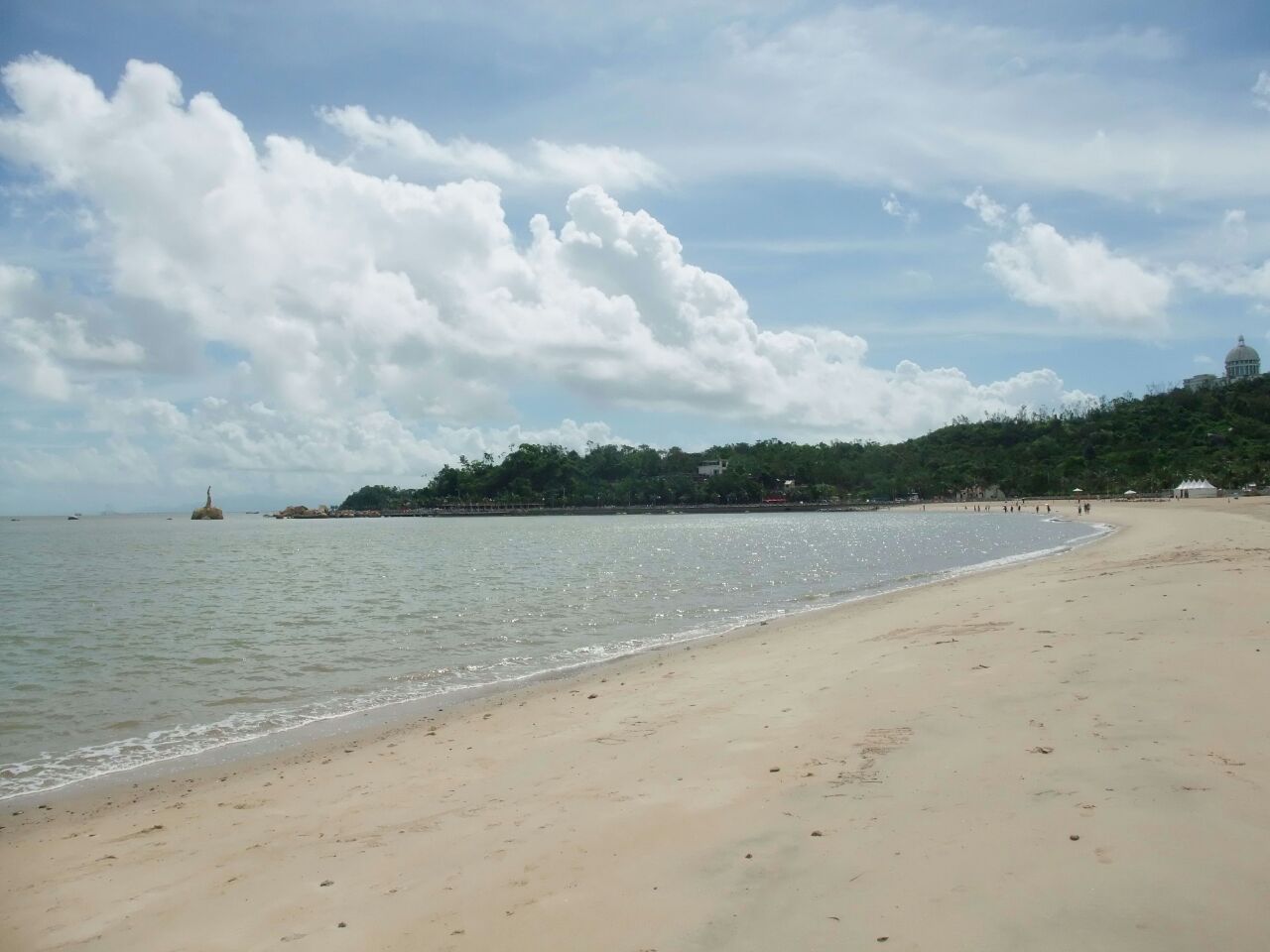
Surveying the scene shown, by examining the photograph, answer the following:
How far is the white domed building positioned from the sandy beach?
208182 millimetres

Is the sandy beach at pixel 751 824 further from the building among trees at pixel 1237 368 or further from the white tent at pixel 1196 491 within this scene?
the building among trees at pixel 1237 368

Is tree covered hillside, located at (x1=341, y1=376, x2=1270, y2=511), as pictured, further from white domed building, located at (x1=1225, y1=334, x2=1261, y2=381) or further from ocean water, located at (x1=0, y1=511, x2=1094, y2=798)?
ocean water, located at (x1=0, y1=511, x2=1094, y2=798)

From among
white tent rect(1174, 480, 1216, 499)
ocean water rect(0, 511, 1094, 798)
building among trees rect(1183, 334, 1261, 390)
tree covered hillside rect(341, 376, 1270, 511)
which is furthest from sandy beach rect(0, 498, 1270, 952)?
building among trees rect(1183, 334, 1261, 390)

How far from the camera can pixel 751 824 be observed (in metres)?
5.73

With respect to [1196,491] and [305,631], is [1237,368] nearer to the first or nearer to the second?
[1196,491]

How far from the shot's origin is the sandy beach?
435 cm

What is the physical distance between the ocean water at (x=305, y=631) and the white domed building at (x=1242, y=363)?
175803 millimetres

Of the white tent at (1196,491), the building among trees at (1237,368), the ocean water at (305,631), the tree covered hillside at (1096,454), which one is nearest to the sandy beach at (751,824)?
the ocean water at (305,631)

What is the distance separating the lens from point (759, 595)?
2755 centimetres

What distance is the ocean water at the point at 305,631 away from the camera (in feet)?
41.6

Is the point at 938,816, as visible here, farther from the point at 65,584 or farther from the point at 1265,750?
the point at 65,584

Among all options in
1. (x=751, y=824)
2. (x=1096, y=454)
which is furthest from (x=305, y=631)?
(x=1096, y=454)

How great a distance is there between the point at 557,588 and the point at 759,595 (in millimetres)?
8284

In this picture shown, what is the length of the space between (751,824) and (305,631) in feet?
61.8
